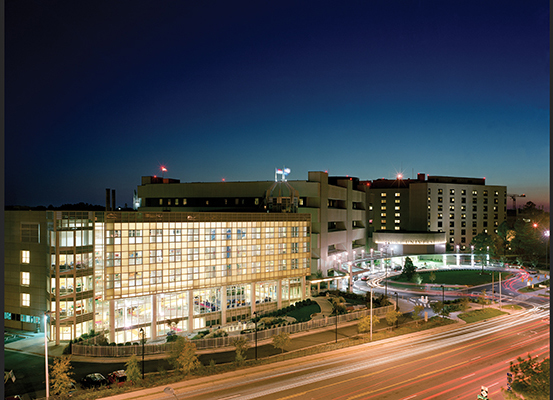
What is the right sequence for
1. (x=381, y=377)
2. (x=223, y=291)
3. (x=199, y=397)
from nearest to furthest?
1. (x=199, y=397)
2. (x=381, y=377)
3. (x=223, y=291)

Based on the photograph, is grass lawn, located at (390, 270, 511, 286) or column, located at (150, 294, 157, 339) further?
grass lawn, located at (390, 270, 511, 286)

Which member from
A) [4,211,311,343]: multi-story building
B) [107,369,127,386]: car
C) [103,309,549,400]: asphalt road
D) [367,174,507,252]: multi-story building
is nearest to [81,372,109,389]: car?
[107,369,127,386]: car

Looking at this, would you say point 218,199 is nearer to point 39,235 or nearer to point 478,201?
point 39,235

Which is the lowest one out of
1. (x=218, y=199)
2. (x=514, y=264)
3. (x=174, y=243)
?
(x=514, y=264)

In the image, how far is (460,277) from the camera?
10562cm

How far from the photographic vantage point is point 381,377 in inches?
1452

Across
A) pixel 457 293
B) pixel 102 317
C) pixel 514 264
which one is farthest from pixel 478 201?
pixel 102 317

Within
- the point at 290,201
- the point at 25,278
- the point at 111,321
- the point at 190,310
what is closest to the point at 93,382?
the point at 111,321

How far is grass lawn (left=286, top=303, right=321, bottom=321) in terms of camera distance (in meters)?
63.4

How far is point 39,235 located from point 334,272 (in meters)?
70.5

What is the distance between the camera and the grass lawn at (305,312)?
63.4m

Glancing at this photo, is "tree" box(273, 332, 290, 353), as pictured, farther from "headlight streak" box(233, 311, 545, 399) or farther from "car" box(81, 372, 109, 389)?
"car" box(81, 372, 109, 389)

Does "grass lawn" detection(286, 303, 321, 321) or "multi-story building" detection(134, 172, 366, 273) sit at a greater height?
"multi-story building" detection(134, 172, 366, 273)

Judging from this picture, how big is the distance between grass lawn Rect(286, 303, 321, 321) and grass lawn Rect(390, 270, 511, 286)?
42529mm
